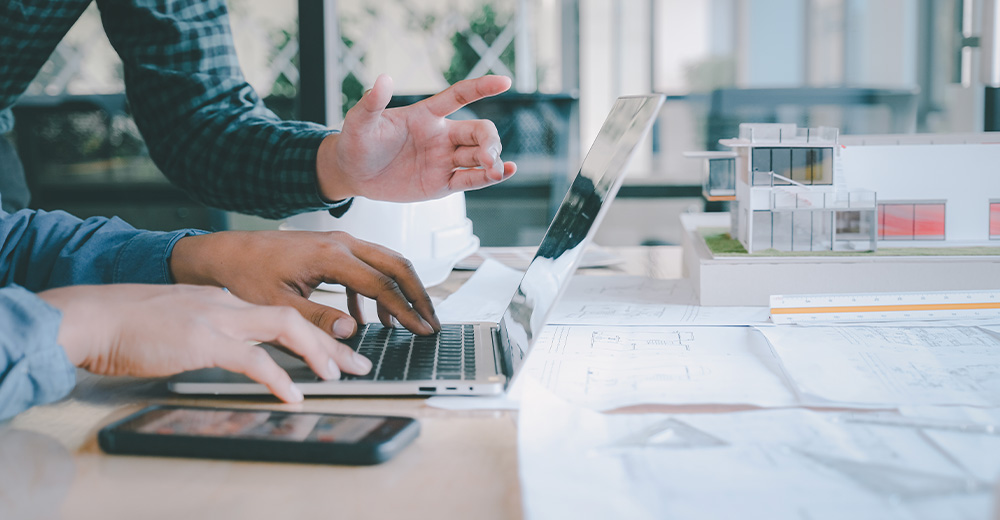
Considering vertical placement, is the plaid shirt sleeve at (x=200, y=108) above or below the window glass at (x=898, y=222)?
above

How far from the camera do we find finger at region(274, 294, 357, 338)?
69 cm

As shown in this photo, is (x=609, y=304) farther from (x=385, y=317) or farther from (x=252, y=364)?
(x=252, y=364)

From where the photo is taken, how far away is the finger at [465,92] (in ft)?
2.72

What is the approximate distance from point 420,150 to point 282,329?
0.42 m

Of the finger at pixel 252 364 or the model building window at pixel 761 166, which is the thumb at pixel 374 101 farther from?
the model building window at pixel 761 166

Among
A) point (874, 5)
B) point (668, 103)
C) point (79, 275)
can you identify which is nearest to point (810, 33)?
point (874, 5)

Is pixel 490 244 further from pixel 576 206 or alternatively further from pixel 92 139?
pixel 92 139

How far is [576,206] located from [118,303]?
0.40 metres

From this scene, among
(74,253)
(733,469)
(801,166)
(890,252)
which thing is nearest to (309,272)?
(74,253)

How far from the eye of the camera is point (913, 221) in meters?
0.96

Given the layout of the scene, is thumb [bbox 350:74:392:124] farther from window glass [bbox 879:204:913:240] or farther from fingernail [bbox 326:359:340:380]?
window glass [bbox 879:204:913:240]

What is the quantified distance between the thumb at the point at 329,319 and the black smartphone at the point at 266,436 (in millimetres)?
177

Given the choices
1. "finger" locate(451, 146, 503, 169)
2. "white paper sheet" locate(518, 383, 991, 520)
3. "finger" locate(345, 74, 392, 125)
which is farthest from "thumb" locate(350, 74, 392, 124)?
"white paper sheet" locate(518, 383, 991, 520)

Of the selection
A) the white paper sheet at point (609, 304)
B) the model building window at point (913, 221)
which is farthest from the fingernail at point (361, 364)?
the model building window at point (913, 221)
